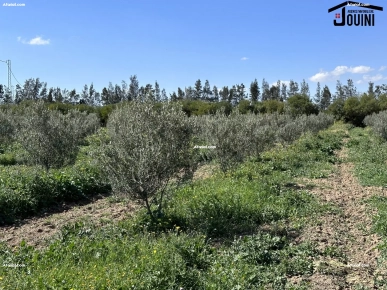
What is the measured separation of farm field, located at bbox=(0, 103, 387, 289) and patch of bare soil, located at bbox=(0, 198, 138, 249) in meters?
0.03

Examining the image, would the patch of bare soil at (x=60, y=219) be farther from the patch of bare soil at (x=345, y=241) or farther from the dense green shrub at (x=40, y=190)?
the patch of bare soil at (x=345, y=241)

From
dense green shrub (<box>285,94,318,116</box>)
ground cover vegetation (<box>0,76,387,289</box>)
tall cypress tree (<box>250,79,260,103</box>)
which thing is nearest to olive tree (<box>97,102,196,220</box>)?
ground cover vegetation (<box>0,76,387,289</box>)

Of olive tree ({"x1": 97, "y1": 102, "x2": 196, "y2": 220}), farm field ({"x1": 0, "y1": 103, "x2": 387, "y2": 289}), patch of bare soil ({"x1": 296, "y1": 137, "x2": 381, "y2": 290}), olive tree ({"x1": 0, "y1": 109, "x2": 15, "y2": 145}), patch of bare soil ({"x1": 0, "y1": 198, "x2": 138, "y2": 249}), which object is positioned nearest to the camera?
farm field ({"x1": 0, "y1": 103, "x2": 387, "y2": 289})

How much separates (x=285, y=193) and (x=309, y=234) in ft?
8.74

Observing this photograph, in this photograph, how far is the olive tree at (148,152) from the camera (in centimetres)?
657

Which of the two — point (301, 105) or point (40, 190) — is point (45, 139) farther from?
point (301, 105)

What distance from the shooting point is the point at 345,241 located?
20.5ft

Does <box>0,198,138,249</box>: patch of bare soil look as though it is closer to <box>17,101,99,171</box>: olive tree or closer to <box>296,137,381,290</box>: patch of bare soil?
<box>17,101,99,171</box>: olive tree

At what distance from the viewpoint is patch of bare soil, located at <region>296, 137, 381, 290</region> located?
478 centimetres

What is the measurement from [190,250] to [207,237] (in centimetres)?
123

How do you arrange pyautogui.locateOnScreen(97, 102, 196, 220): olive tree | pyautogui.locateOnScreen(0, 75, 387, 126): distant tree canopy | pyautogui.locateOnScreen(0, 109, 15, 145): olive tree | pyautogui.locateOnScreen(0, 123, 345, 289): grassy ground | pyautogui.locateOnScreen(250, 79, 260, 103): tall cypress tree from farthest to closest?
pyautogui.locateOnScreen(250, 79, 260, 103): tall cypress tree
pyautogui.locateOnScreen(0, 75, 387, 126): distant tree canopy
pyautogui.locateOnScreen(0, 109, 15, 145): olive tree
pyautogui.locateOnScreen(97, 102, 196, 220): olive tree
pyautogui.locateOnScreen(0, 123, 345, 289): grassy ground

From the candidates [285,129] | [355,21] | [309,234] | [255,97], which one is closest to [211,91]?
[255,97]

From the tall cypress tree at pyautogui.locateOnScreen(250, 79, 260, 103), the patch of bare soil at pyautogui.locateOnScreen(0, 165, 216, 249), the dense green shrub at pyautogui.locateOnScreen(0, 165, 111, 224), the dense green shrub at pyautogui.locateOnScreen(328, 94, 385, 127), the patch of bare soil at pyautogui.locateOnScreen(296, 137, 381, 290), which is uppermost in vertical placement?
the tall cypress tree at pyautogui.locateOnScreen(250, 79, 260, 103)

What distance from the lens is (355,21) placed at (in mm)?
10359
